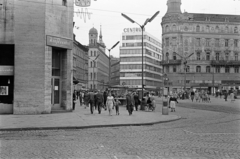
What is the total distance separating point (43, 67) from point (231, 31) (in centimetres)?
8850

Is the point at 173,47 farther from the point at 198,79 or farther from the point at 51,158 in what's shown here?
the point at 51,158

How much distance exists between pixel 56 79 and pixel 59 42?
117 inches

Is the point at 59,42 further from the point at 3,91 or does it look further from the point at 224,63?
the point at 224,63

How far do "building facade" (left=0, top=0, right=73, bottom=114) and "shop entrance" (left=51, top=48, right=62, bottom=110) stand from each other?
5.77 ft

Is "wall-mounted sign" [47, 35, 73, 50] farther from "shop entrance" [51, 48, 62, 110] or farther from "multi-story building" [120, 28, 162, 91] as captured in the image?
"multi-story building" [120, 28, 162, 91]

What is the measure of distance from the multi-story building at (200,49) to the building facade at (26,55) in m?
78.2

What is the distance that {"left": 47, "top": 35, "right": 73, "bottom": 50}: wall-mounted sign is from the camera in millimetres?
23562

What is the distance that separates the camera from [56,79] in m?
25.8

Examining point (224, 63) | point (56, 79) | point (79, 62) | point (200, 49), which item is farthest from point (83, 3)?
point (224, 63)

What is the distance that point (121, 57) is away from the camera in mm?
125125

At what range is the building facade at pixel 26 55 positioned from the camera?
22609mm

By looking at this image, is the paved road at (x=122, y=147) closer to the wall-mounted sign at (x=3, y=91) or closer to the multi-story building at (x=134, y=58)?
the wall-mounted sign at (x=3, y=91)

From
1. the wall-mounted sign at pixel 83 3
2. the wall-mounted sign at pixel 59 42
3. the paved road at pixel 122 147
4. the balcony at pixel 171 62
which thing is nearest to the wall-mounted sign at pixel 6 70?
the wall-mounted sign at pixel 59 42

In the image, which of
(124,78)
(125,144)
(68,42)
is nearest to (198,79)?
(124,78)
